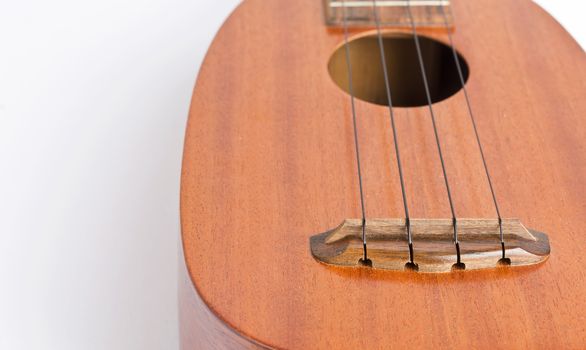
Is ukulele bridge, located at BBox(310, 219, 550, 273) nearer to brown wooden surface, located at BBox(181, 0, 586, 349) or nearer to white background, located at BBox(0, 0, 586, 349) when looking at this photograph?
brown wooden surface, located at BBox(181, 0, 586, 349)

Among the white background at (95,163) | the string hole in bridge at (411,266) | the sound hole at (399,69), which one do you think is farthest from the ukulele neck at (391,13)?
the string hole in bridge at (411,266)

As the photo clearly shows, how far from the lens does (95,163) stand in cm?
183

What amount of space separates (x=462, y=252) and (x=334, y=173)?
21 cm

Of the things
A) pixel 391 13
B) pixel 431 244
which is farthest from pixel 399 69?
pixel 431 244

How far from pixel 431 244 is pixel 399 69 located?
0.53 m

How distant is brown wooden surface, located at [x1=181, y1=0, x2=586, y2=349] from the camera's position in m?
1.14

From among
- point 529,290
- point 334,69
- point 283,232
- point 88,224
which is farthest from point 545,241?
point 88,224

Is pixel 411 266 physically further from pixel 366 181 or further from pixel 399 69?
pixel 399 69

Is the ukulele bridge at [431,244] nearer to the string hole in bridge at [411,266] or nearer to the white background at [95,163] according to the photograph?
the string hole in bridge at [411,266]

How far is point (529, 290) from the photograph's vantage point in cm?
118

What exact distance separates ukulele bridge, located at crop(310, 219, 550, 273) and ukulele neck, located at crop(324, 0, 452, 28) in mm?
492

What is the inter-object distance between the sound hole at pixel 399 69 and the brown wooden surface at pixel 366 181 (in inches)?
1.4

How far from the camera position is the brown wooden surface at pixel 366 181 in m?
1.14

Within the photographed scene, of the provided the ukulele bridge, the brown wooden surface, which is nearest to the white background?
the brown wooden surface
